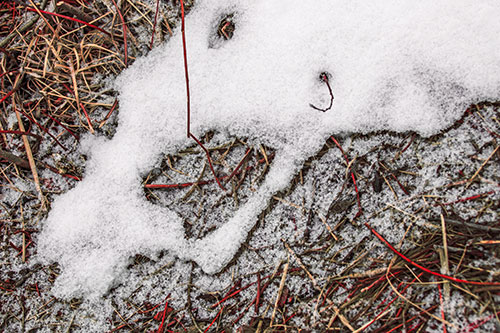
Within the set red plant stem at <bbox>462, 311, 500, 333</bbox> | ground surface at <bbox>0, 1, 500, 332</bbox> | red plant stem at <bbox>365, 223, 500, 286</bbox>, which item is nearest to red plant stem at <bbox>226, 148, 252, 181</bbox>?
ground surface at <bbox>0, 1, 500, 332</bbox>

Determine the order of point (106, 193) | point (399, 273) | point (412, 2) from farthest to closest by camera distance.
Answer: point (106, 193) → point (412, 2) → point (399, 273)

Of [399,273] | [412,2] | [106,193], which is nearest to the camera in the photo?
[399,273]

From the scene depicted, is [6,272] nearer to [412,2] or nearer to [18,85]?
[18,85]

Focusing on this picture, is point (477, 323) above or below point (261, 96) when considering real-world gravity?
below

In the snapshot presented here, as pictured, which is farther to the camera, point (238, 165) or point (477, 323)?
point (238, 165)

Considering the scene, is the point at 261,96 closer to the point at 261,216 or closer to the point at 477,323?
the point at 261,216

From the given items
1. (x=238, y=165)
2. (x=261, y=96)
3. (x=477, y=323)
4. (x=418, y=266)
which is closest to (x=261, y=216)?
(x=238, y=165)

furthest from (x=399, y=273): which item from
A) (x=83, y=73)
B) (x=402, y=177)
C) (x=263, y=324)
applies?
(x=83, y=73)

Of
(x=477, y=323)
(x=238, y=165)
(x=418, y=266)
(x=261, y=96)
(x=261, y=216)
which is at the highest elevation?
(x=261, y=96)
